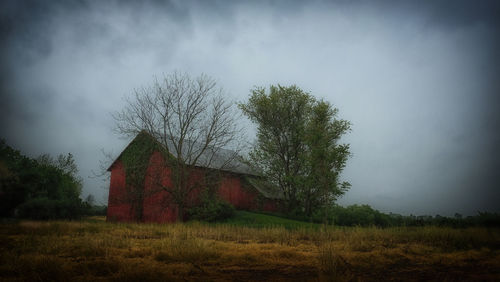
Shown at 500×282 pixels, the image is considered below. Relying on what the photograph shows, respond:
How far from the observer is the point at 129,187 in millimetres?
26031

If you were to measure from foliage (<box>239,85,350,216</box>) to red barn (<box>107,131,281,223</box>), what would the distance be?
2520 mm

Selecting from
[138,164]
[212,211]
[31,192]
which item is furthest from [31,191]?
[212,211]

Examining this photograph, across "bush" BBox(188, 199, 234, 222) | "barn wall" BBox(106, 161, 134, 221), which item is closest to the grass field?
"bush" BBox(188, 199, 234, 222)

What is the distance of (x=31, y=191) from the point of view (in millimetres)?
26219

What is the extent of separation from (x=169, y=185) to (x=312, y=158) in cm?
1378

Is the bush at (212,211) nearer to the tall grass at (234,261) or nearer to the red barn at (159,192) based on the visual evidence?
the red barn at (159,192)

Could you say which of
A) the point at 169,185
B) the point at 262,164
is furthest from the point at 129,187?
the point at 262,164

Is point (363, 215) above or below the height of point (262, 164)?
below

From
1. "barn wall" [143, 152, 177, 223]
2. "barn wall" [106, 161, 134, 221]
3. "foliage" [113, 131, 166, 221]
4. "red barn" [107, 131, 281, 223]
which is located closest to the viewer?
"red barn" [107, 131, 281, 223]

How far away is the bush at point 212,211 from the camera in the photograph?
883 inches

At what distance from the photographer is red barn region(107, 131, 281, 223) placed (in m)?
23.8

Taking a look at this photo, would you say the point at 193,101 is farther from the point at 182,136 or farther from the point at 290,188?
the point at 290,188

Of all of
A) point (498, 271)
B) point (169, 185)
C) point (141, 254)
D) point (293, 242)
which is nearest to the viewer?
point (498, 271)

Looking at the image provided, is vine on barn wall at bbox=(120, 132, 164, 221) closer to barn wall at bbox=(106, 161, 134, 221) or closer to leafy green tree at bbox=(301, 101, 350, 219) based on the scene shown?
barn wall at bbox=(106, 161, 134, 221)
